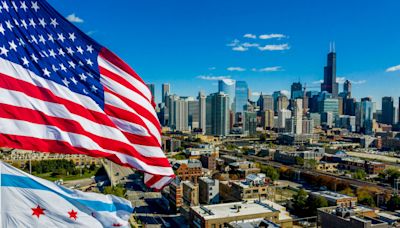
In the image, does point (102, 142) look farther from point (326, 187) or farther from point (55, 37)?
point (326, 187)

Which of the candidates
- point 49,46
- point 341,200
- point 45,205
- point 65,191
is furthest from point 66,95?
point 341,200

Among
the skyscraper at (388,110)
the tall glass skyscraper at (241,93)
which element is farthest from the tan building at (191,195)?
the tall glass skyscraper at (241,93)

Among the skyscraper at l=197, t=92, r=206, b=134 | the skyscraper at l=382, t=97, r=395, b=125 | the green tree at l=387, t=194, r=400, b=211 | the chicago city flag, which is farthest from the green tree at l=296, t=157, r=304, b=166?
the skyscraper at l=382, t=97, r=395, b=125

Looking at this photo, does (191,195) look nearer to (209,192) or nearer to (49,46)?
(209,192)

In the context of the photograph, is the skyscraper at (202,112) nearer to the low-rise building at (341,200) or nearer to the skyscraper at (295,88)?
the low-rise building at (341,200)

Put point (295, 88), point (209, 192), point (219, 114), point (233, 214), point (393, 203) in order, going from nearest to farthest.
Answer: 1. point (233, 214)
2. point (393, 203)
3. point (209, 192)
4. point (219, 114)
5. point (295, 88)

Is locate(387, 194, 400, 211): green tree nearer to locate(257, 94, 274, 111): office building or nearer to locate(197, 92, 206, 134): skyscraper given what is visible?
locate(197, 92, 206, 134): skyscraper

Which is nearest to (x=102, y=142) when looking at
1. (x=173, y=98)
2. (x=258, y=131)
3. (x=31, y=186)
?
(x=31, y=186)

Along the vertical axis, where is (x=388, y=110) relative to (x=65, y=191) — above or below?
above
